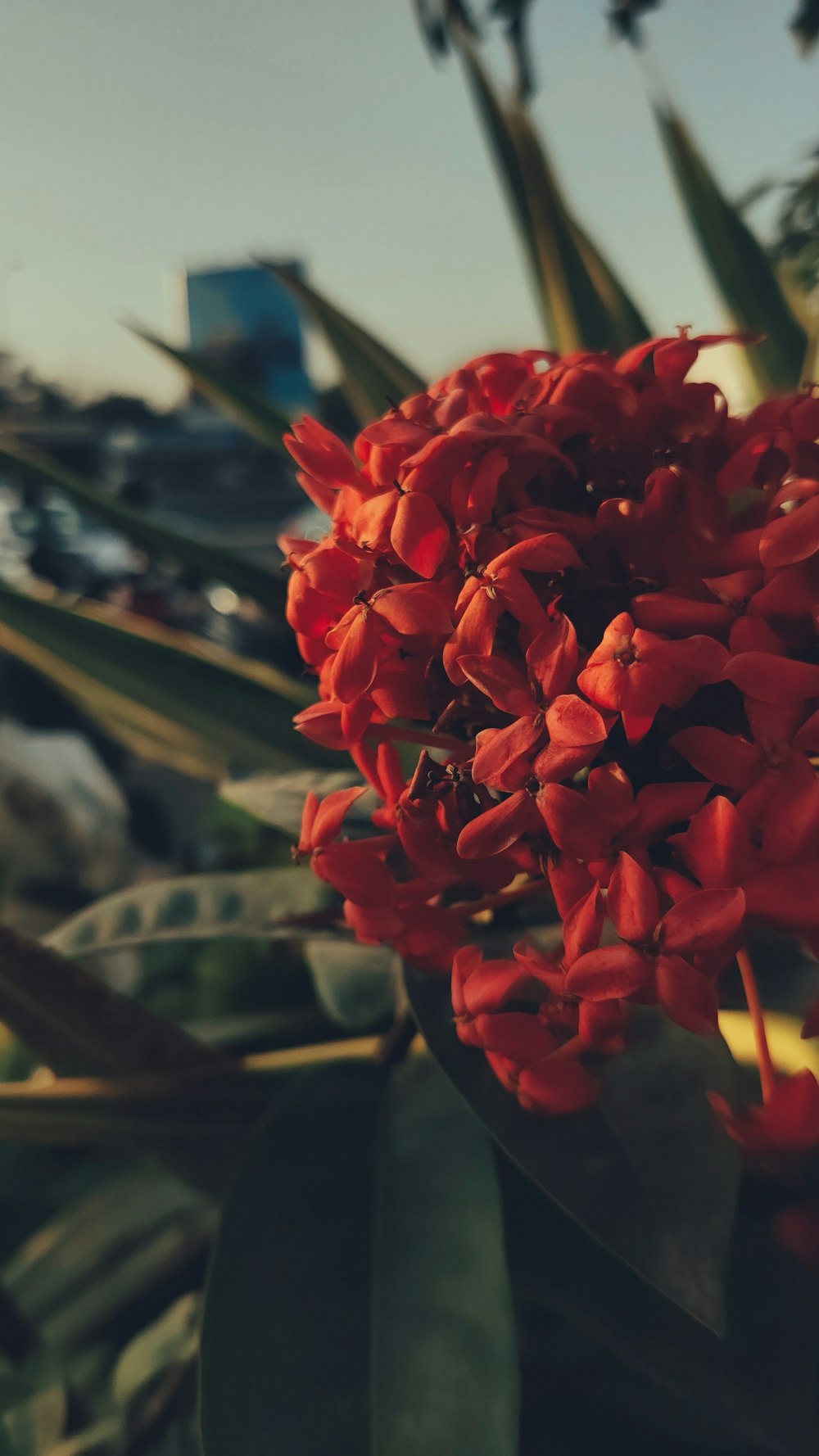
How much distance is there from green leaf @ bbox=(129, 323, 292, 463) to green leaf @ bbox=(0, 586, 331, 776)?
0.96 ft

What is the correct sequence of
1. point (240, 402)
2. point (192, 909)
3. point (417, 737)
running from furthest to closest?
point (240, 402)
point (192, 909)
point (417, 737)

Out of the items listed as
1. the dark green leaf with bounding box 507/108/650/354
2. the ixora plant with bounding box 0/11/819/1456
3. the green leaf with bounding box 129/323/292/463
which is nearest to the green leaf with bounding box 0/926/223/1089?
the ixora plant with bounding box 0/11/819/1456

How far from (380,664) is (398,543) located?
5cm

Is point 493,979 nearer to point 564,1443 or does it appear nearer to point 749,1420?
point 749,1420

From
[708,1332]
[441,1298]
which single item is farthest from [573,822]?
[708,1332]

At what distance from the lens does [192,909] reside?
0.75m

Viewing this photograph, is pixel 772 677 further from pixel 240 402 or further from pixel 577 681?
pixel 240 402

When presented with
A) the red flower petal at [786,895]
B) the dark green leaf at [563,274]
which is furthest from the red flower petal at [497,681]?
the dark green leaf at [563,274]

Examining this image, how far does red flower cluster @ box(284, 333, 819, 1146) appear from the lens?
39cm

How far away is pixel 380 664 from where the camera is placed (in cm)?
46

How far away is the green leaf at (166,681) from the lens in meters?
0.93

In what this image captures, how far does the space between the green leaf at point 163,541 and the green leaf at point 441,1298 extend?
0.59m

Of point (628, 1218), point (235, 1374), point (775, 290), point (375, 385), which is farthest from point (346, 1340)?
point (775, 290)

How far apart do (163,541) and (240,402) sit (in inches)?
8.2
